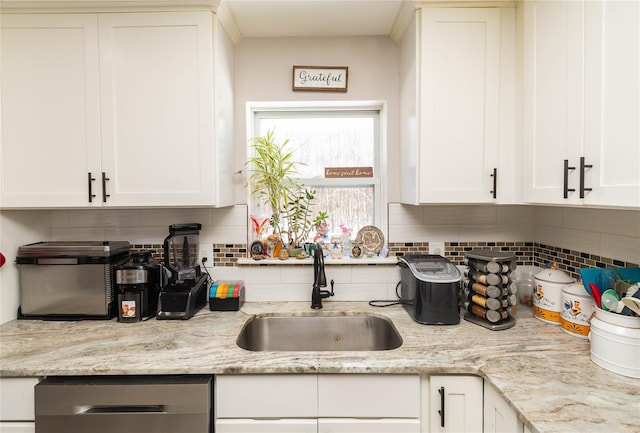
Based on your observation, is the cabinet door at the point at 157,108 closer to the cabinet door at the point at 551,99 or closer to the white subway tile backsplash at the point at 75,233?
the white subway tile backsplash at the point at 75,233

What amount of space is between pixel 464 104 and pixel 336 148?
30.3 inches

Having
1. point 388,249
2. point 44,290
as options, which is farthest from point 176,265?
point 388,249

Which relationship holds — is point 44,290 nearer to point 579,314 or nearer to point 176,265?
point 176,265

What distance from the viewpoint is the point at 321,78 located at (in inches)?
79.4

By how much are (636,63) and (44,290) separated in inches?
96.7

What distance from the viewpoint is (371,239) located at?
6.64ft

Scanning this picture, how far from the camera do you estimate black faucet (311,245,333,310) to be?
5.85 feet

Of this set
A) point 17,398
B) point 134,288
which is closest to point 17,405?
point 17,398

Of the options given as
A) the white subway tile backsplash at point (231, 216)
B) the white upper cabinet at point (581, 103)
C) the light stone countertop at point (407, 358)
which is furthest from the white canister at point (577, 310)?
the white subway tile backsplash at point (231, 216)

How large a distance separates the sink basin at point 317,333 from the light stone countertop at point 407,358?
0.16 meters

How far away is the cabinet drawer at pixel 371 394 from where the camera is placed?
4.26 feet

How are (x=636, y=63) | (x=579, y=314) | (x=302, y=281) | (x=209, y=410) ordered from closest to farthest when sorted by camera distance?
(x=636, y=63), (x=209, y=410), (x=579, y=314), (x=302, y=281)

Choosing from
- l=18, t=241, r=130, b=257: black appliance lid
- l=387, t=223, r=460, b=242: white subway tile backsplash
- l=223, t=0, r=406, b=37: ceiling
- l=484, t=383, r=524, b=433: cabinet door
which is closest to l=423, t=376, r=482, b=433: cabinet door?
l=484, t=383, r=524, b=433: cabinet door

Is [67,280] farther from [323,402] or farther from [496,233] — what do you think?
[496,233]
